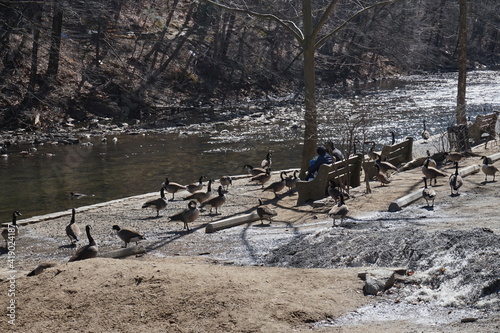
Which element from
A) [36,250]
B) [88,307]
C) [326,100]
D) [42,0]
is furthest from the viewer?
[326,100]

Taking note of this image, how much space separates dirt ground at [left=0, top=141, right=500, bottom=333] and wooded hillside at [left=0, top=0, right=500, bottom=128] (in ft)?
53.1

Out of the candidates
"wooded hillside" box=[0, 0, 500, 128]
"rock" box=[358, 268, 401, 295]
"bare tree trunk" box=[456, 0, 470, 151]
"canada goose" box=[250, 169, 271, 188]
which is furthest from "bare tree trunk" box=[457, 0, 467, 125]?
"rock" box=[358, 268, 401, 295]

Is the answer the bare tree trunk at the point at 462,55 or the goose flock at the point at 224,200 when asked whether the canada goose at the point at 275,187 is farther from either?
the bare tree trunk at the point at 462,55

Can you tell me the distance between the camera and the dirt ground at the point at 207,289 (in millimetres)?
7176

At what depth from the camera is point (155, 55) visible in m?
40.6

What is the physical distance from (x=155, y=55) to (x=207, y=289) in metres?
34.4

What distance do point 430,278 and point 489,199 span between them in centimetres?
512

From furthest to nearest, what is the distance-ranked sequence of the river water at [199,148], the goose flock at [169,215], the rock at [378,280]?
1. the river water at [199,148]
2. the goose flock at [169,215]
3. the rock at [378,280]

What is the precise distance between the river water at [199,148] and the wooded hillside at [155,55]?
12.0ft

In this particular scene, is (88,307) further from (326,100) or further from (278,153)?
(326,100)

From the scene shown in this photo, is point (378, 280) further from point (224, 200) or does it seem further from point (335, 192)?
point (224, 200)

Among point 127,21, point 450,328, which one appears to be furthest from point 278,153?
point 127,21

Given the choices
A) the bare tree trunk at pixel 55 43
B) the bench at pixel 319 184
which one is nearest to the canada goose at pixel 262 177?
the bench at pixel 319 184

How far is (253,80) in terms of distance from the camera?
43.9m
